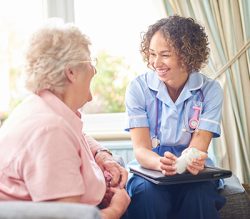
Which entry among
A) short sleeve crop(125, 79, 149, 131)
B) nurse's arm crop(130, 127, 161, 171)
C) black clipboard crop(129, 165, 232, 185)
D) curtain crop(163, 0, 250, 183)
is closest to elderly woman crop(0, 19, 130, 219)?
black clipboard crop(129, 165, 232, 185)

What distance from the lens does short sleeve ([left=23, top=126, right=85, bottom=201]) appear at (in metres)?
1.13

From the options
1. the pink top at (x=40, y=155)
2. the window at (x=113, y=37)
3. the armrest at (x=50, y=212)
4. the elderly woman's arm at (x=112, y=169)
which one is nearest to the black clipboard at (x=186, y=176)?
the elderly woman's arm at (x=112, y=169)

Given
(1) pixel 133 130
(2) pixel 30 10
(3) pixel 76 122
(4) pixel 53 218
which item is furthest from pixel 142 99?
(2) pixel 30 10

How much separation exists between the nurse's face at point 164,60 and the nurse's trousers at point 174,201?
0.50 meters

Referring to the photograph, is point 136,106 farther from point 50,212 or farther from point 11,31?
point 11,31

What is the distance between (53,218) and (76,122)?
458 millimetres

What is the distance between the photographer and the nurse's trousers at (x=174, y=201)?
1.66m

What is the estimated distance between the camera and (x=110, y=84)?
2.87 meters

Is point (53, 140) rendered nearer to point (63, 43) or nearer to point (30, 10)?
point (63, 43)

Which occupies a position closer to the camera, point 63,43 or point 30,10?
point 63,43

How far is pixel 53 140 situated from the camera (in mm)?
1151

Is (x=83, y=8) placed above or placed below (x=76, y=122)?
above

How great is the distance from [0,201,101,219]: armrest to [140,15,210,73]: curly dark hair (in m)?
1.16

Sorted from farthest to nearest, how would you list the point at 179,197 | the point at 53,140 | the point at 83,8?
1. the point at 83,8
2. the point at 179,197
3. the point at 53,140
